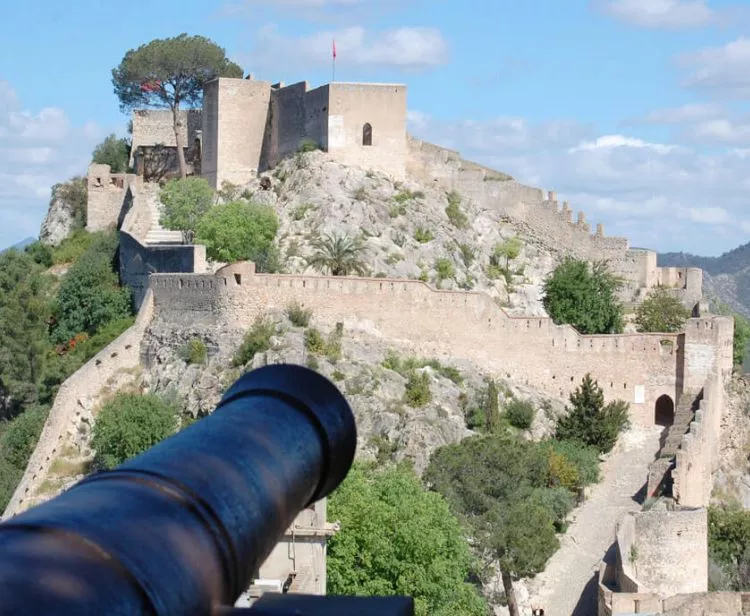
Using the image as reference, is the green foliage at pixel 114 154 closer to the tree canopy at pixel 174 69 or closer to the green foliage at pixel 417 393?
the tree canopy at pixel 174 69

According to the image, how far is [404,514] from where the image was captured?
1117 inches

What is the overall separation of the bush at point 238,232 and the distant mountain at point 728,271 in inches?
4228

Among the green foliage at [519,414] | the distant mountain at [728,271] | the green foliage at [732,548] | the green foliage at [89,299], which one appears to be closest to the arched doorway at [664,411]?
the green foliage at [519,414]

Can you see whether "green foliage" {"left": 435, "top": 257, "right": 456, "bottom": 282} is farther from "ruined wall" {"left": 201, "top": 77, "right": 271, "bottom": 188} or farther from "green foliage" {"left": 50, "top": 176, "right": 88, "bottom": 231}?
"green foliage" {"left": 50, "top": 176, "right": 88, "bottom": 231}

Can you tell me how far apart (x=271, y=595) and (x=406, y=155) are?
43130 millimetres

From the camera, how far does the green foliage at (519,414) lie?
3578 cm

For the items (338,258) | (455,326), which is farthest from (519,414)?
(338,258)

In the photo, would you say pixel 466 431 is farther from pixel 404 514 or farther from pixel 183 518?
pixel 183 518

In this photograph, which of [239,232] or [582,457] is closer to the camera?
[582,457]

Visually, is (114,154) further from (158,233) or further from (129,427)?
(129,427)

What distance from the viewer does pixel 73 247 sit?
49.5 metres

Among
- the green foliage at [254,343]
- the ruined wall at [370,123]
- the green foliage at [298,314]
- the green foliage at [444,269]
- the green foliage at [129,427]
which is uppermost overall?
the ruined wall at [370,123]

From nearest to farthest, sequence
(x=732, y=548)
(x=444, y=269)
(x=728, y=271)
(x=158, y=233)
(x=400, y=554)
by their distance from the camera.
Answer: (x=400, y=554)
(x=732, y=548)
(x=444, y=269)
(x=158, y=233)
(x=728, y=271)

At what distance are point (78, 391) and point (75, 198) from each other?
16.4m
